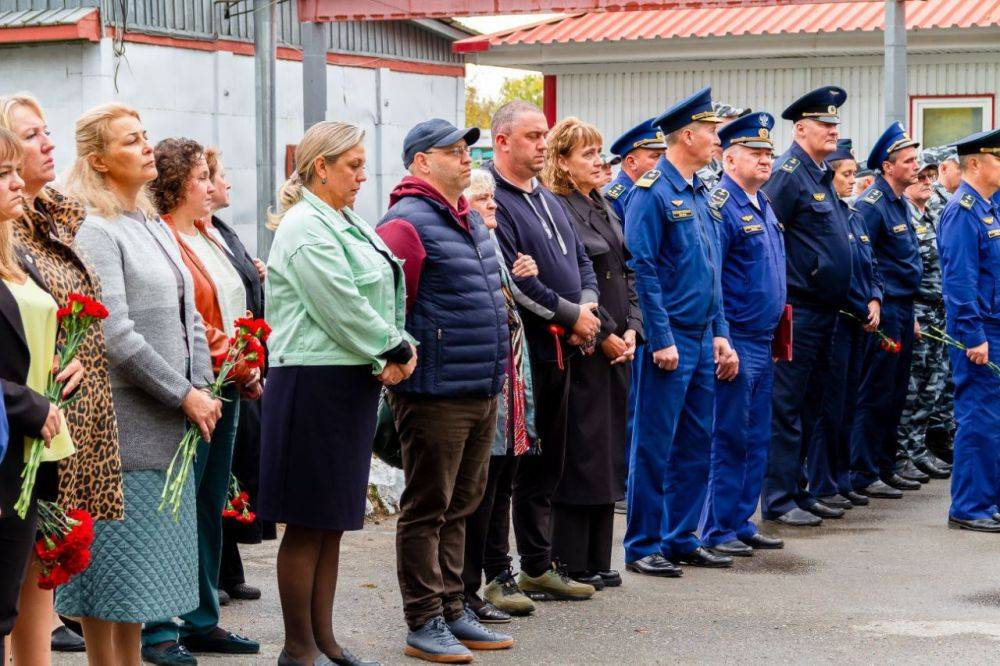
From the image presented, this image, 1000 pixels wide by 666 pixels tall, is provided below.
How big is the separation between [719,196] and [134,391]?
394 cm

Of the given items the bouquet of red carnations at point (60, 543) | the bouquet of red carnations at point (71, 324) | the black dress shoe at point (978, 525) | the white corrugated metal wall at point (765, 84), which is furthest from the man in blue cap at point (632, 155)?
the white corrugated metal wall at point (765, 84)

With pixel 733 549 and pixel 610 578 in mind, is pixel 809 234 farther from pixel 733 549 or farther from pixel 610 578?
pixel 610 578

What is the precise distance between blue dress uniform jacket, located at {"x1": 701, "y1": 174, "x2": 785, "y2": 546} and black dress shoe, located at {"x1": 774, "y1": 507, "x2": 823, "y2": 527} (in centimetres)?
84

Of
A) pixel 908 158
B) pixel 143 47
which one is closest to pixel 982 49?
pixel 908 158

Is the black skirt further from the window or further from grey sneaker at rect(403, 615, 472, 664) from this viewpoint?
the window

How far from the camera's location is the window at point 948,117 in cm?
1839

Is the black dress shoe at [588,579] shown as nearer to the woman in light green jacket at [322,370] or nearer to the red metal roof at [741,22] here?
the woman in light green jacket at [322,370]

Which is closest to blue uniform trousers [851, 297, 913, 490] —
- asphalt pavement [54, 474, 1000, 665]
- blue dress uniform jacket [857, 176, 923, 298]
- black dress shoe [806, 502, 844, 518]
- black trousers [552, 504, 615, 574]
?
blue dress uniform jacket [857, 176, 923, 298]

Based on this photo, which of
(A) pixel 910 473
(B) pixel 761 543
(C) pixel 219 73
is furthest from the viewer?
(C) pixel 219 73

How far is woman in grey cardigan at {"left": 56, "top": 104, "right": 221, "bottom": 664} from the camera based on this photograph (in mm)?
5215

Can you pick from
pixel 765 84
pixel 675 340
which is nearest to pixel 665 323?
pixel 675 340

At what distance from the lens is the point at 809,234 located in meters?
9.27

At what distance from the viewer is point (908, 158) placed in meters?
10.5

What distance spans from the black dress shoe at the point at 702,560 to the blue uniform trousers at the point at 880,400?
2861mm
